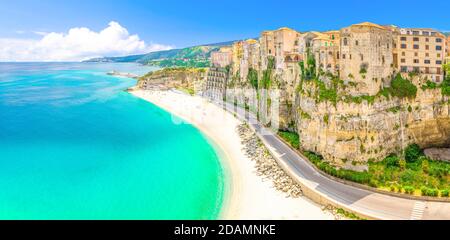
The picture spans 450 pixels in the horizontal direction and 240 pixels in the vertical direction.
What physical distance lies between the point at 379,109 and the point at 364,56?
6.25 m

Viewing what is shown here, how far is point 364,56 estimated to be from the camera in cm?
3450

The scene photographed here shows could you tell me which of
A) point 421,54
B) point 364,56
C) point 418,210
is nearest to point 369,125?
point 364,56

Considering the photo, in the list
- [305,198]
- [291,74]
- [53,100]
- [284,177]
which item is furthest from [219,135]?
[53,100]

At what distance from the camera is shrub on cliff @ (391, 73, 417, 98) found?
3647 centimetres

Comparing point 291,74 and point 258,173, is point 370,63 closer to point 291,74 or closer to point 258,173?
point 291,74

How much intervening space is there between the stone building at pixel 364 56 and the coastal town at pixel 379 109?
0.11 meters

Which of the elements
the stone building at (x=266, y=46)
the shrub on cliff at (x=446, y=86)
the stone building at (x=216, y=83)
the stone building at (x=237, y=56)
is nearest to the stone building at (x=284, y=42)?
the stone building at (x=266, y=46)

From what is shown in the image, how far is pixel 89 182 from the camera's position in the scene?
36.3 m

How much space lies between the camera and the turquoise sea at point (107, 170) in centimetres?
3041

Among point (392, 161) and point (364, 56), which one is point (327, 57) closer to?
point (364, 56)

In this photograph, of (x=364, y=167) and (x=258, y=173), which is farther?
(x=258, y=173)

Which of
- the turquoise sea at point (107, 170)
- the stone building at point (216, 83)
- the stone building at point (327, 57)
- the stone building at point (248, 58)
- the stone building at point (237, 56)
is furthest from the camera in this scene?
the stone building at point (216, 83)

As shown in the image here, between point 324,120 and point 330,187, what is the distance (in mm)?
8467

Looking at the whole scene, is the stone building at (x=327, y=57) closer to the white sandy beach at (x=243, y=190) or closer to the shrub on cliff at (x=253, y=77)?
the white sandy beach at (x=243, y=190)
